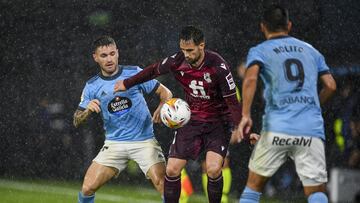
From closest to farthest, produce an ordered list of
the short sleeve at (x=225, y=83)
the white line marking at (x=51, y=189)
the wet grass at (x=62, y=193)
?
the short sleeve at (x=225, y=83)
the wet grass at (x=62, y=193)
the white line marking at (x=51, y=189)

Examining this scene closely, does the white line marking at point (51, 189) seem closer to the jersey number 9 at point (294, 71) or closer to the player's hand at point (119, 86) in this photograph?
the player's hand at point (119, 86)

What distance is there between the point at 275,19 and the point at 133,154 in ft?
7.02

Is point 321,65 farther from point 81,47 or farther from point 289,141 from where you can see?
point 81,47

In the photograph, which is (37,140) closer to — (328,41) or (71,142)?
(71,142)

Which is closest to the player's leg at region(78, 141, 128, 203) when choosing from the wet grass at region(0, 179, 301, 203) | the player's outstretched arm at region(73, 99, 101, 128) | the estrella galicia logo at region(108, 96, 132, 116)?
the estrella galicia logo at region(108, 96, 132, 116)

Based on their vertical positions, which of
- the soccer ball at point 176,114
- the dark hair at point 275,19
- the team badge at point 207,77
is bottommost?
the soccer ball at point 176,114

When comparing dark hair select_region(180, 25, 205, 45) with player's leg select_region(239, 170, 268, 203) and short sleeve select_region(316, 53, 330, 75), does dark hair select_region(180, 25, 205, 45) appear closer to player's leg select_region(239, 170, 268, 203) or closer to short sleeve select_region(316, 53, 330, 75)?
short sleeve select_region(316, 53, 330, 75)

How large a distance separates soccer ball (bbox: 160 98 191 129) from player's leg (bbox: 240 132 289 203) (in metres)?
1.20

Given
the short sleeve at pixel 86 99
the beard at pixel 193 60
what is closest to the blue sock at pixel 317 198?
the beard at pixel 193 60

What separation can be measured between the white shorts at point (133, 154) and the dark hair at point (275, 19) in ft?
6.37

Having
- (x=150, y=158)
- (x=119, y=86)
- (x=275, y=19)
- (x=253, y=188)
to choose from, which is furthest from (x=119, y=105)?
(x=275, y=19)

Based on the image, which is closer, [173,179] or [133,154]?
[173,179]

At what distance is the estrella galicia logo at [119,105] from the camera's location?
8.25 m

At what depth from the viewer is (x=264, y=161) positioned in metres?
6.61
